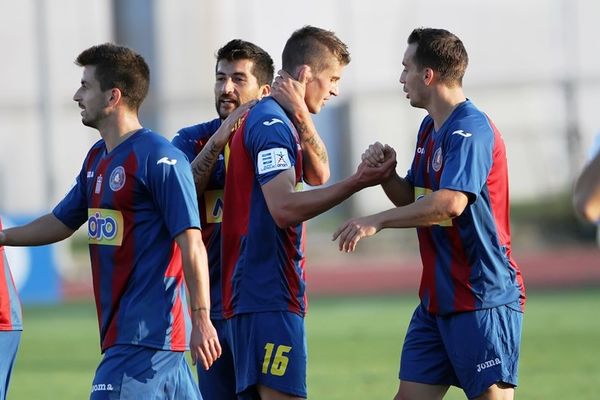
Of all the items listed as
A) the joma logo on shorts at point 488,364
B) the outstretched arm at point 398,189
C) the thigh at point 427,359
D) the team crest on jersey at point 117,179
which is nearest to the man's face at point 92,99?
the team crest on jersey at point 117,179

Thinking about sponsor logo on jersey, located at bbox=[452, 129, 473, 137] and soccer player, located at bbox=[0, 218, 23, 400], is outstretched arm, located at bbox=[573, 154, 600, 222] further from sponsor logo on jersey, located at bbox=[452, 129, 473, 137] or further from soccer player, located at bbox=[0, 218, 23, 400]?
soccer player, located at bbox=[0, 218, 23, 400]

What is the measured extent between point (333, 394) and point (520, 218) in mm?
21936

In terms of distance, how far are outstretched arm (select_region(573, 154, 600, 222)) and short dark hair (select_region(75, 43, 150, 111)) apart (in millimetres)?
2763

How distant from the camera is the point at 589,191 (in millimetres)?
3396

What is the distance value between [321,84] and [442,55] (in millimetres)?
640

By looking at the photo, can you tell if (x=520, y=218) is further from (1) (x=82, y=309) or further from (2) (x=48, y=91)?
(1) (x=82, y=309)

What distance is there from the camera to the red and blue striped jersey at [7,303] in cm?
635

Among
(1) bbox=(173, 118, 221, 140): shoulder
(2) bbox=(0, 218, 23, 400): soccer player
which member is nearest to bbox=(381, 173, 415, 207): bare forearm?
(1) bbox=(173, 118, 221, 140): shoulder

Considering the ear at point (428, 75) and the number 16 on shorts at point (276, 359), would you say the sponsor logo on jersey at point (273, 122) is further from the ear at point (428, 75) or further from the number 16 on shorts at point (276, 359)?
the number 16 on shorts at point (276, 359)

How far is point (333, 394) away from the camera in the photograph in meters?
10.1

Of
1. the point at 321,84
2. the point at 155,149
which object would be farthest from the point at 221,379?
the point at 321,84

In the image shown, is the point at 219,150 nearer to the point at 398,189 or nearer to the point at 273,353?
the point at 398,189

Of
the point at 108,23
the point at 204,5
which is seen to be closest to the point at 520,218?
the point at 204,5

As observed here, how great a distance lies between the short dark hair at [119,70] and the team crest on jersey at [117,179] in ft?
1.19
